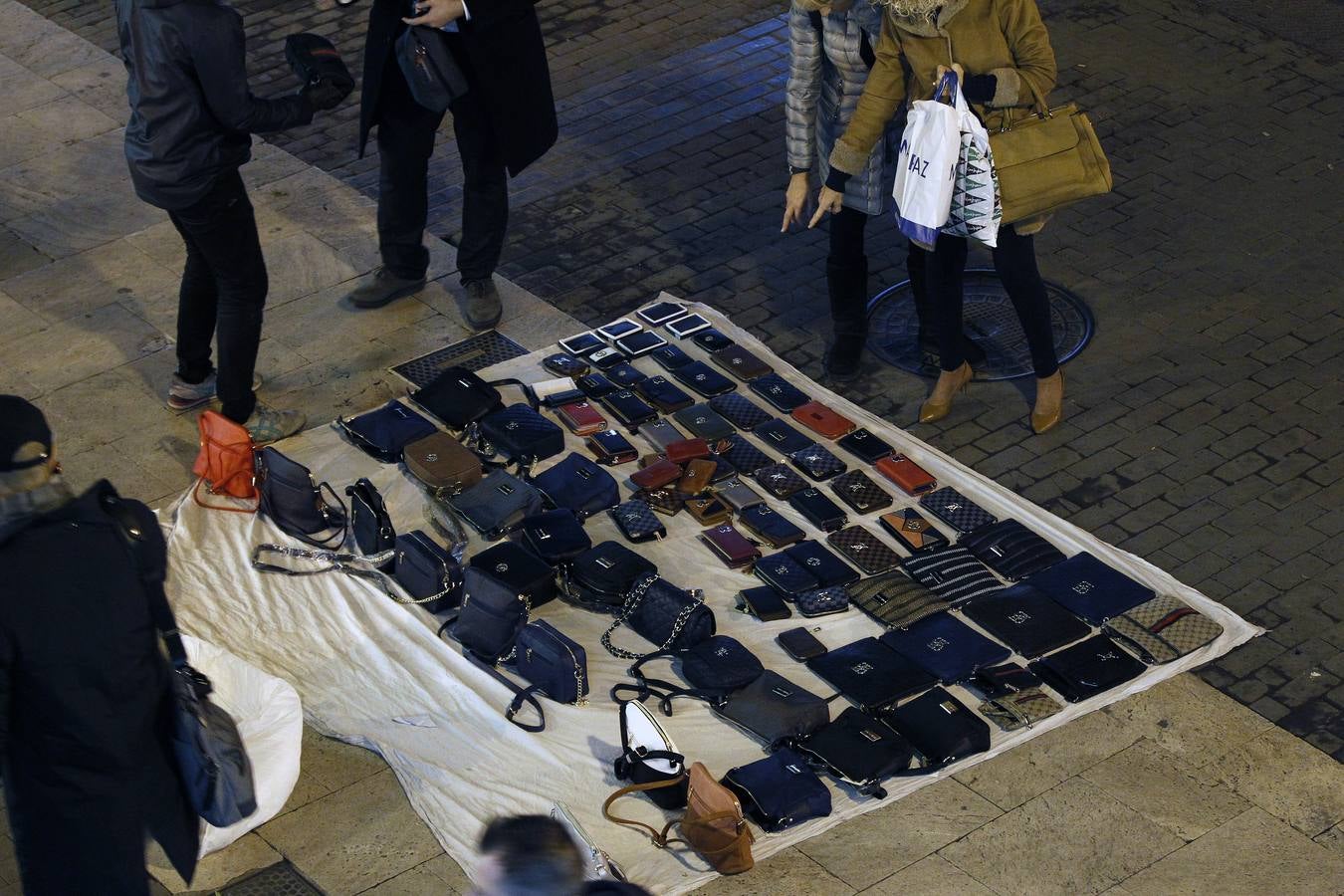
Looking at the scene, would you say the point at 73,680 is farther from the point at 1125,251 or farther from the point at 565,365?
the point at 1125,251

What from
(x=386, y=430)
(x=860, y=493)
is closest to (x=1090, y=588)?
(x=860, y=493)


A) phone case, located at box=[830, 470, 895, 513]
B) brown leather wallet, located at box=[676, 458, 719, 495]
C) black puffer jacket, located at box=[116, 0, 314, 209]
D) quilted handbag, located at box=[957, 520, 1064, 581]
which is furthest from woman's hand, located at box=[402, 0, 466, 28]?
quilted handbag, located at box=[957, 520, 1064, 581]

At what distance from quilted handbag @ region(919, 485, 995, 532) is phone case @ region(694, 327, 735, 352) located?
1447 millimetres

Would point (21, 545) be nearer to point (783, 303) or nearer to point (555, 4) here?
point (783, 303)

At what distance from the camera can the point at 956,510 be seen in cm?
665

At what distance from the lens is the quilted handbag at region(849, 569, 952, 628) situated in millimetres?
6098

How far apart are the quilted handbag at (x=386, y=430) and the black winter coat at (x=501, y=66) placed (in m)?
1.37

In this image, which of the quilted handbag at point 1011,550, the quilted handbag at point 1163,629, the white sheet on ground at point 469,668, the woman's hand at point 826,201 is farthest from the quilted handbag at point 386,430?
the quilted handbag at point 1163,629

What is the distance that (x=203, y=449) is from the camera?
664 centimetres

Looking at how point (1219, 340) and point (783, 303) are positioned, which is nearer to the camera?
point (1219, 340)

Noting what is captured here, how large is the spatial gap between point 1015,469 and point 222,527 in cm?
335

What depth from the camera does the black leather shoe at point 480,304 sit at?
8.00m

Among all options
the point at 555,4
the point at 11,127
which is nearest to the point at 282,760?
the point at 11,127

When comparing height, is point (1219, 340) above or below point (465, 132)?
below
